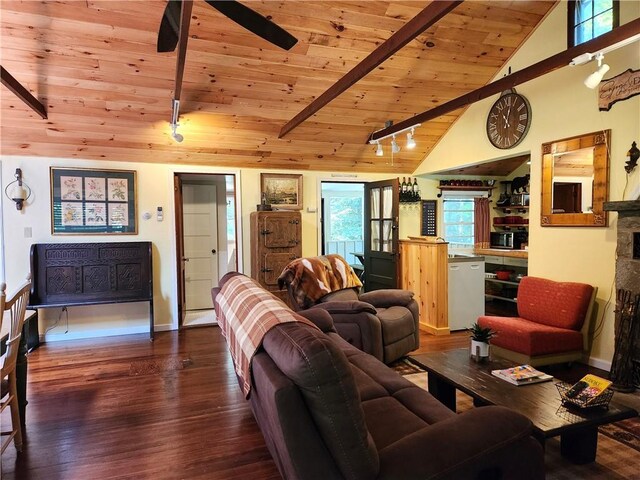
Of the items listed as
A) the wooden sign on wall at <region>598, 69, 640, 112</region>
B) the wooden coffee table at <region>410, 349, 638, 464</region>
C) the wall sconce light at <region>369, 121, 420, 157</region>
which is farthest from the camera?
the wall sconce light at <region>369, 121, 420, 157</region>

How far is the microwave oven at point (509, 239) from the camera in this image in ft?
21.2

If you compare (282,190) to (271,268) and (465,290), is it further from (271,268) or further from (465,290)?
(465,290)

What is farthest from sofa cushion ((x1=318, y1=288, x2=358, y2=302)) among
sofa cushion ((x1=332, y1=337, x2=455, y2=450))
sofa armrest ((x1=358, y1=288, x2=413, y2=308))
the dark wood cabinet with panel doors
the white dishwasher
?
sofa cushion ((x1=332, y1=337, x2=455, y2=450))

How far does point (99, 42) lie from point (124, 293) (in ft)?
9.14

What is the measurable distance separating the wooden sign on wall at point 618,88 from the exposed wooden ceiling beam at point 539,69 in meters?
0.56

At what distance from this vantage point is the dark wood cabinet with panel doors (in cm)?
496

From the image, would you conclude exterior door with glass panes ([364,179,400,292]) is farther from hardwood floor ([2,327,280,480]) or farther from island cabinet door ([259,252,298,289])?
hardwood floor ([2,327,280,480])

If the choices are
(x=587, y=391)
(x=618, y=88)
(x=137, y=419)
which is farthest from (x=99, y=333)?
(x=618, y=88)

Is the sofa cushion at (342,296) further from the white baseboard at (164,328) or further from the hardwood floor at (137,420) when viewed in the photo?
the white baseboard at (164,328)

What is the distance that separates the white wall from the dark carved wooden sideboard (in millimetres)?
4504

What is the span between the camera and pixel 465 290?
16.1ft

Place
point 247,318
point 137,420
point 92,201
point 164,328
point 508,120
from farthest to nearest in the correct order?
point 164,328 < point 92,201 < point 508,120 < point 137,420 < point 247,318

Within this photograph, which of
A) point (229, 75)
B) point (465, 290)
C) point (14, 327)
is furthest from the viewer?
point (465, 290)

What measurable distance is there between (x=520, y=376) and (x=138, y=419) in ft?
8.31
